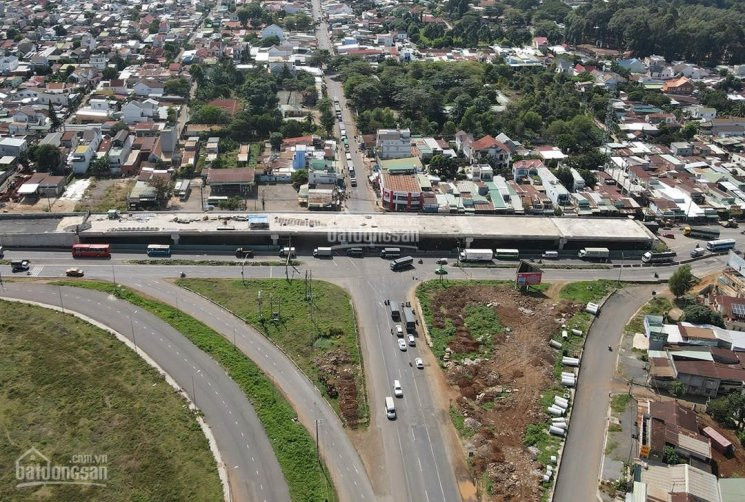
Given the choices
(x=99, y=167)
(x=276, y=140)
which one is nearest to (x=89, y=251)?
(x=99, y=167)

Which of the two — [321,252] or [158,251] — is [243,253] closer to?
[321,252]

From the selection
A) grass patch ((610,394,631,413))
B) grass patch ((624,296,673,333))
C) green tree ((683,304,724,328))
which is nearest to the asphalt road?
grass patch ((624,296,673,333))

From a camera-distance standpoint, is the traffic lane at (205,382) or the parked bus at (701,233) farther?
the parked bus at (701,233)

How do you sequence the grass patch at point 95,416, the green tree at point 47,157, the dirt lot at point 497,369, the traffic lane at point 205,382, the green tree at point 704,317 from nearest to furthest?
the grass patch at point 95,416
the traffic lane at point 205,382
the dirt lot at point 497,369
the green tree at point 704,317
the green tree at point 47,157

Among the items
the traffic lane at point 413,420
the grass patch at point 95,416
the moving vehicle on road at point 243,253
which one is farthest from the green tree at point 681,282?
the grass patch at point 95,416

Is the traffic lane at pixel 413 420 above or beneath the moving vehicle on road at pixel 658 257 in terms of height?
above

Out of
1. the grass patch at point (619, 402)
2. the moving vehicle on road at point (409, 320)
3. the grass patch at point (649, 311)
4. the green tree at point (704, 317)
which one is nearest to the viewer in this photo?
the grass patch at point (619, 402)

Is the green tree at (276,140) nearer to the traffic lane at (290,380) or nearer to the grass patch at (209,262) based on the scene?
the grass patch at (209,262)

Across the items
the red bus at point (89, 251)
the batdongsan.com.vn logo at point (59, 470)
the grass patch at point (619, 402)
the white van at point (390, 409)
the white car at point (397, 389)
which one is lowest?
the red bus at point (89, 251)
